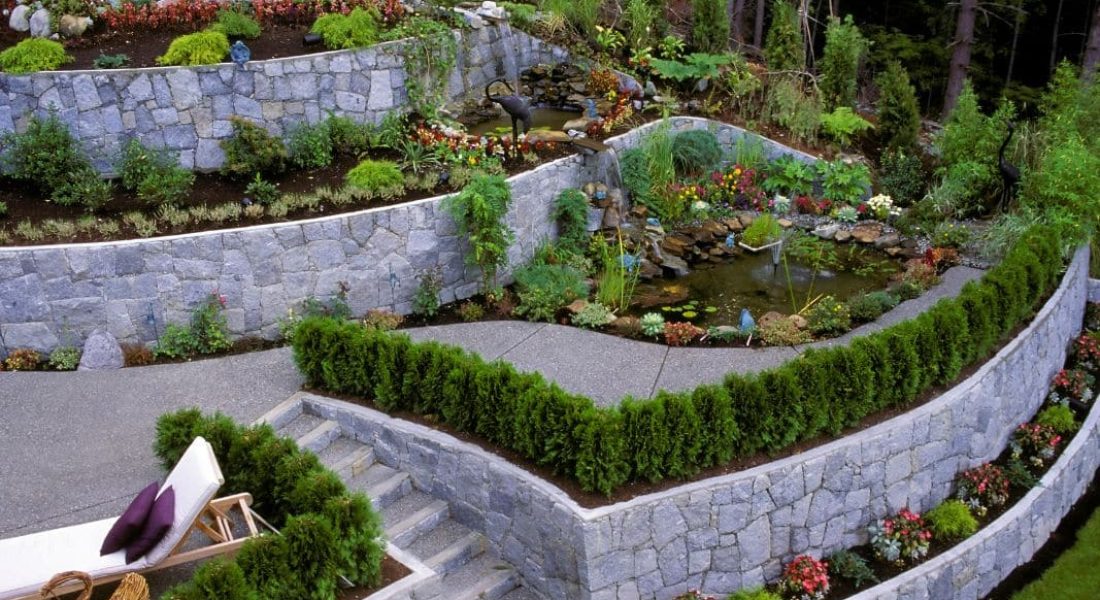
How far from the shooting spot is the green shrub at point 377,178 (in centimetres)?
908

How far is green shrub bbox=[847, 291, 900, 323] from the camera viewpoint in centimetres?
868

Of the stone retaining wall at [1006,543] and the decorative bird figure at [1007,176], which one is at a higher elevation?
the decorative bird figure at [1007,176]

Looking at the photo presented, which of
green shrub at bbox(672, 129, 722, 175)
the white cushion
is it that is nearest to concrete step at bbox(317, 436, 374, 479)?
the white cushion

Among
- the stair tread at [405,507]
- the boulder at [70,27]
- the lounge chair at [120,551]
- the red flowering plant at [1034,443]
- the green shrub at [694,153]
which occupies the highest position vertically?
the boulder at [70,27]

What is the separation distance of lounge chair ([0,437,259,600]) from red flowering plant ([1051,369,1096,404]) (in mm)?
7128

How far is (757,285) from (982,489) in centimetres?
291

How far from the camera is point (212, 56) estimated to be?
9828 millimetres

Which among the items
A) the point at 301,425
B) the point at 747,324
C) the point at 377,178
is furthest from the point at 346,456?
the point at 747,324

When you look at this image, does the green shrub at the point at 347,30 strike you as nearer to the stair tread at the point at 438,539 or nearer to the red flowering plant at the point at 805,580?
the stair tread at the point at 438,539

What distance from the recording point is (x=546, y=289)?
8.97 m

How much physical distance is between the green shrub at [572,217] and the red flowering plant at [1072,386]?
467 cm

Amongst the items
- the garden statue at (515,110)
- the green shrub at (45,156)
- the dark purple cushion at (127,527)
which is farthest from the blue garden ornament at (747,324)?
the green shrub at (45,156)

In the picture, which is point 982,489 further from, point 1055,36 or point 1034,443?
point 1055,36

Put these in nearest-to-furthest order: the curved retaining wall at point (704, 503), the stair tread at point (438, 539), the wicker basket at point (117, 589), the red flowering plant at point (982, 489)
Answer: the wicker basket at point (117, 589), the curved retaining wall at point (704, 503), the stair tread at point (438, 539), the red flowering plant at point (982, 489)
